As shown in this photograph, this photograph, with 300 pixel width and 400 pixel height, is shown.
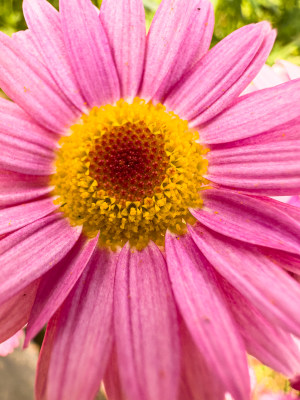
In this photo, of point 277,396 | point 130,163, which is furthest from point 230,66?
point 277,396

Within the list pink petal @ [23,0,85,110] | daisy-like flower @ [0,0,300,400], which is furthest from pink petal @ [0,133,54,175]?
pink petal @ [23,0,85,110]

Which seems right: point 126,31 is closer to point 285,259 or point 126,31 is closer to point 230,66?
point 230,66

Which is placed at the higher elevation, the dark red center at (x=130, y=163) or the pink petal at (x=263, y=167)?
the dark red center at (x=130, y=163)

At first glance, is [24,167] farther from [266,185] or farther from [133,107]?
[266,185]

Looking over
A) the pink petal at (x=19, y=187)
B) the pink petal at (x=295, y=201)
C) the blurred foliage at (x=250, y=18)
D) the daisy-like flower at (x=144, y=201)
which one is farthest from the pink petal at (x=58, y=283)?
the blurred foliage at (x=250, y=18)

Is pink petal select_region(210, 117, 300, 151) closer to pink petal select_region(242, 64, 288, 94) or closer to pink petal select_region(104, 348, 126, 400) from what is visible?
pink petal select_region(242, 64, 288, 94)

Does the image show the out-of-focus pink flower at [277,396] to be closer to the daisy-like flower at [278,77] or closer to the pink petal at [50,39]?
the daisy-like flower at [278,77]
